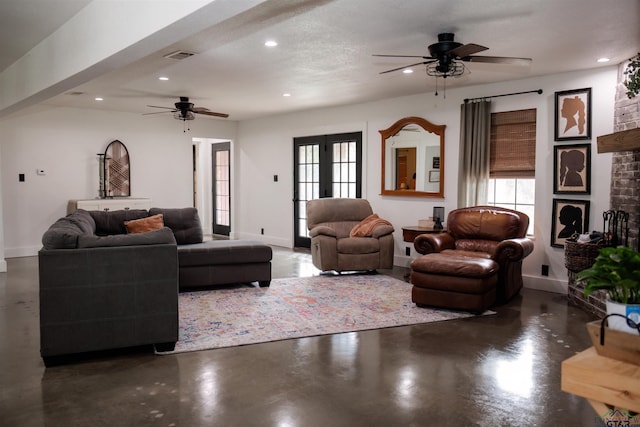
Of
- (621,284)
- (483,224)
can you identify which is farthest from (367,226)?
(621,284)

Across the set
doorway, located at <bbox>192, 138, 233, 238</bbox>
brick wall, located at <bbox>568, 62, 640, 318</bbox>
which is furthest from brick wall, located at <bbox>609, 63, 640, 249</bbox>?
doorway, located at <bbox>192, 138, 233, 238</bbox>

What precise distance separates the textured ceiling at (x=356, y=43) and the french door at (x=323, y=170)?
4.65 ft

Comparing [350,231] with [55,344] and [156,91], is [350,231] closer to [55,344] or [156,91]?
[156,91]

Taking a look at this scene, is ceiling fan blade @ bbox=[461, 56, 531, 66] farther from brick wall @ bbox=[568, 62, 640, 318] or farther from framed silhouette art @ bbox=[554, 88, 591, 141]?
framed silhouette art @ bbox=[554, 88, 591, 141]

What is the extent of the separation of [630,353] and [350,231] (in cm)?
584

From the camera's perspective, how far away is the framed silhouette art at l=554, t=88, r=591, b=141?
550 cm

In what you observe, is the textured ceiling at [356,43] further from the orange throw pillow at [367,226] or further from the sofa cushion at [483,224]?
the orange throw pillow at [367,226]

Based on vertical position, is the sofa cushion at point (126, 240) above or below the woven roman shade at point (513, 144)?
below

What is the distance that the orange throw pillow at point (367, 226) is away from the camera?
22.8 feet

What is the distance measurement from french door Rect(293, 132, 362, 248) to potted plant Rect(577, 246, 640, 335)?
6661 mm

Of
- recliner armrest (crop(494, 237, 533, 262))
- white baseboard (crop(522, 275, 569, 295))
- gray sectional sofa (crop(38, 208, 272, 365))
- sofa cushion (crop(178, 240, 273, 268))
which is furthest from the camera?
white baseboard (crop(522, 275, 569, 295))

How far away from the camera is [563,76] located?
5.69m

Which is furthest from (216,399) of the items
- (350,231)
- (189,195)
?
(189,195)

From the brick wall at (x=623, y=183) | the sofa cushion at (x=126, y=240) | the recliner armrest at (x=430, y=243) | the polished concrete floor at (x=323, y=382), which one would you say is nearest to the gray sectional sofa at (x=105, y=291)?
the sofa cushion at (x=126, y=240)
